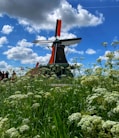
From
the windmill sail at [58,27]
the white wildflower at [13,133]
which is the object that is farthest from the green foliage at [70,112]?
the windmill sail at [58,27]

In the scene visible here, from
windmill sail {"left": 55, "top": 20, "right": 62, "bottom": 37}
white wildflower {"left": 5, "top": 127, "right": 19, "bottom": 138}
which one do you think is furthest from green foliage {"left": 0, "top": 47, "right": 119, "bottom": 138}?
windmill sail {"left": 55, "top": 20, "right": 62, "bottom": 37}

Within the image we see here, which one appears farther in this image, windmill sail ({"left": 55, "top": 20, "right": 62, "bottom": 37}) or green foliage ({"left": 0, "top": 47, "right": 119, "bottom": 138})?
windmill sail ({"left": 55, "top": 20, "right": 62, "bottom": 37})

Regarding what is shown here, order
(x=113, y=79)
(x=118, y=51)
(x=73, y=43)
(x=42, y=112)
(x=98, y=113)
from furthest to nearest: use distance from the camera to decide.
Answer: (x=73, y=43) < (x=118, y=51) < (x=113, y=79) < (x=42, y=112) < (x=98, y=113)

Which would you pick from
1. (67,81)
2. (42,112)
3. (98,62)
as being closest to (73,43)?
(67,81)

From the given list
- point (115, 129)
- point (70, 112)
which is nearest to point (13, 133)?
point (115, 129)

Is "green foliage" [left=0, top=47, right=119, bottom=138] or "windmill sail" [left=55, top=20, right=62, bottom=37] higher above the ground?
"windmill sail" [left=55, top=20, right=62, bottom=37]

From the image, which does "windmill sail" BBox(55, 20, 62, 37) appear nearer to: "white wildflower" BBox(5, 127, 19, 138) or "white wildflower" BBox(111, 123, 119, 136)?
"white wildflower" BBox(5, 127, 19, 138)

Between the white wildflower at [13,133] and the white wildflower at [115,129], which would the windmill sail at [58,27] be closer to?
the white wildflower at [13,133]

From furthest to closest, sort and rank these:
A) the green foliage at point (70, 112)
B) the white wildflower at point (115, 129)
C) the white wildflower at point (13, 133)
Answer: the white wildflower at point (13, 133) < the green foliage at point (70, 112) < the white wildflower at point (115, 129)

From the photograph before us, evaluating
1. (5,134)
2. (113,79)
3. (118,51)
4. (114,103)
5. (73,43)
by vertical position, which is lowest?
(5,134)

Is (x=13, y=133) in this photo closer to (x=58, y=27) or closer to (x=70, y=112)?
(x=70, y=112)

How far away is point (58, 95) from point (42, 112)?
1080 millimetres

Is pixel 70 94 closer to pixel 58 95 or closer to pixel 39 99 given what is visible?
pixel 58 95

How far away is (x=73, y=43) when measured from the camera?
50.8 meters
